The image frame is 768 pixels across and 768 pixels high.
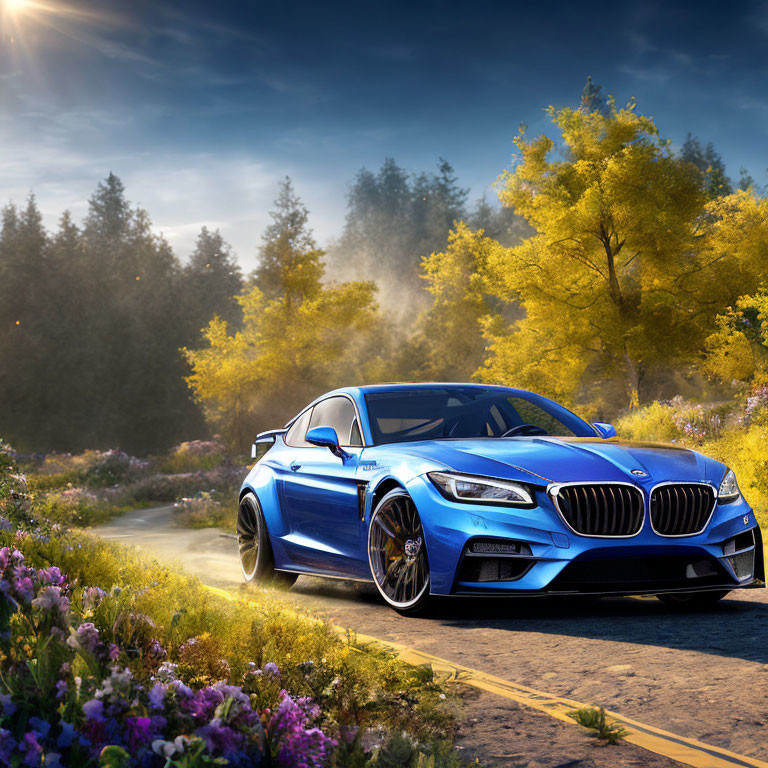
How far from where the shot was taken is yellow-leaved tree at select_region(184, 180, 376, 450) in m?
37.2

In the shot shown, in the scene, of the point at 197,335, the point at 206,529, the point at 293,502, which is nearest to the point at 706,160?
the point at 197,335

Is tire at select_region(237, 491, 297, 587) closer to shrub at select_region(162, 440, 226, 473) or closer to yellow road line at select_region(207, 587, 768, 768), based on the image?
yellow road line at select_region(207, 587, 768, 768)

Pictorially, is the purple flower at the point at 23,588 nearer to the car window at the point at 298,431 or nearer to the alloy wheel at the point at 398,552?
the alloy wheel at the point at 398,552

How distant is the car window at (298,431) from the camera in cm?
796

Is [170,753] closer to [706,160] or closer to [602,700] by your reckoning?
[602,700]

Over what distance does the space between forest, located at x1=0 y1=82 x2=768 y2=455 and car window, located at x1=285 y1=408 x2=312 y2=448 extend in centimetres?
1032

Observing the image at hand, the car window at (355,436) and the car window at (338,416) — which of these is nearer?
the car window at (355,436)

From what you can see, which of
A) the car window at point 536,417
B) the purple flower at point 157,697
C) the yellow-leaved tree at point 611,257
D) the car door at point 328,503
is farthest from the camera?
the yellow-leaved tree at point 611,257

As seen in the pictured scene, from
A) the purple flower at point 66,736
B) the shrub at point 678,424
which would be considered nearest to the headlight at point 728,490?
the purple flower at point 66,736

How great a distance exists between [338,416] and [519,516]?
257 centimetres

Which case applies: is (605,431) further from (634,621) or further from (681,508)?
(634,621)

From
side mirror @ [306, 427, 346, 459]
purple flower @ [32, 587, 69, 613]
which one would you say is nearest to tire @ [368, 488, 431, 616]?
side mirror @ [306, 427, 346, 459]

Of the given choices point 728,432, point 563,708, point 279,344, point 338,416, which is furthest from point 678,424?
point 279,344

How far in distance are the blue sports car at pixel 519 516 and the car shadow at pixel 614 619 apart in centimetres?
19
